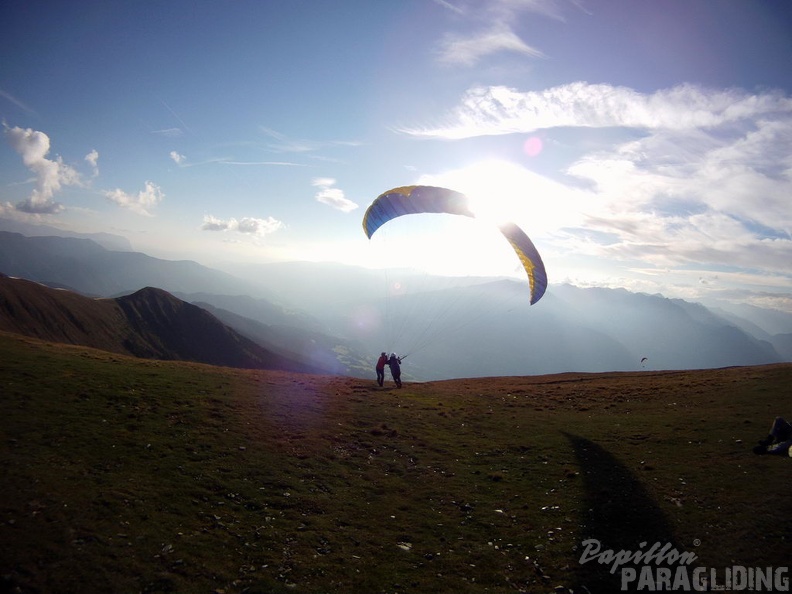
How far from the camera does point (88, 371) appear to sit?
72.9 feet

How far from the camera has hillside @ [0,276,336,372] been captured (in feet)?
302

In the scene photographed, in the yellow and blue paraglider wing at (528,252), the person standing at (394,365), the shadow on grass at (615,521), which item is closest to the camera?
the shadow on grass at (615,521)

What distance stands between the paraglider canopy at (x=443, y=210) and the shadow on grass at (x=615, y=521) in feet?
38.5

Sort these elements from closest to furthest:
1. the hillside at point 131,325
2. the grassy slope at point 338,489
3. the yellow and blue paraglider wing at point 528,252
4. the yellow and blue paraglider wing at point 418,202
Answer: the grassy slope at point 338,489 → the yellow and blue paraglider wing at point 528,252 → the yellow and blue paraglider wing at point 418,202 → the hillside at point 131,325

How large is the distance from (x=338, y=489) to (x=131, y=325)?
144 meters

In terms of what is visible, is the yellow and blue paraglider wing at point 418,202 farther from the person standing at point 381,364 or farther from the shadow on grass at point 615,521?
the shadow on grass at point 615,521

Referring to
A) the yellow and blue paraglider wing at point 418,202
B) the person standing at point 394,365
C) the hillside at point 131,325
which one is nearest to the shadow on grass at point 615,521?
the person standing at point 394,365

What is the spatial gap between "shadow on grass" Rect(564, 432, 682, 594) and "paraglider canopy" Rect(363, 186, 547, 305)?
11723 mm

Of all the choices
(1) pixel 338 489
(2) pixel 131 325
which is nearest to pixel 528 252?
(1) pixel 338 489

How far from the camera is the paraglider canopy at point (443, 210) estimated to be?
2514 centimetres

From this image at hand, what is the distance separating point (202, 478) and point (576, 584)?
12.2m

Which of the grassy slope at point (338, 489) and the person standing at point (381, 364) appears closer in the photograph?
the grassy slope at point (338, 489)

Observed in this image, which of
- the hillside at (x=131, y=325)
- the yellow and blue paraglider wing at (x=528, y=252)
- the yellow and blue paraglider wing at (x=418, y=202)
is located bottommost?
the hillside at (x=131, y=325)

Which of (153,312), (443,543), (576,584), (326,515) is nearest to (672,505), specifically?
(576,584)
